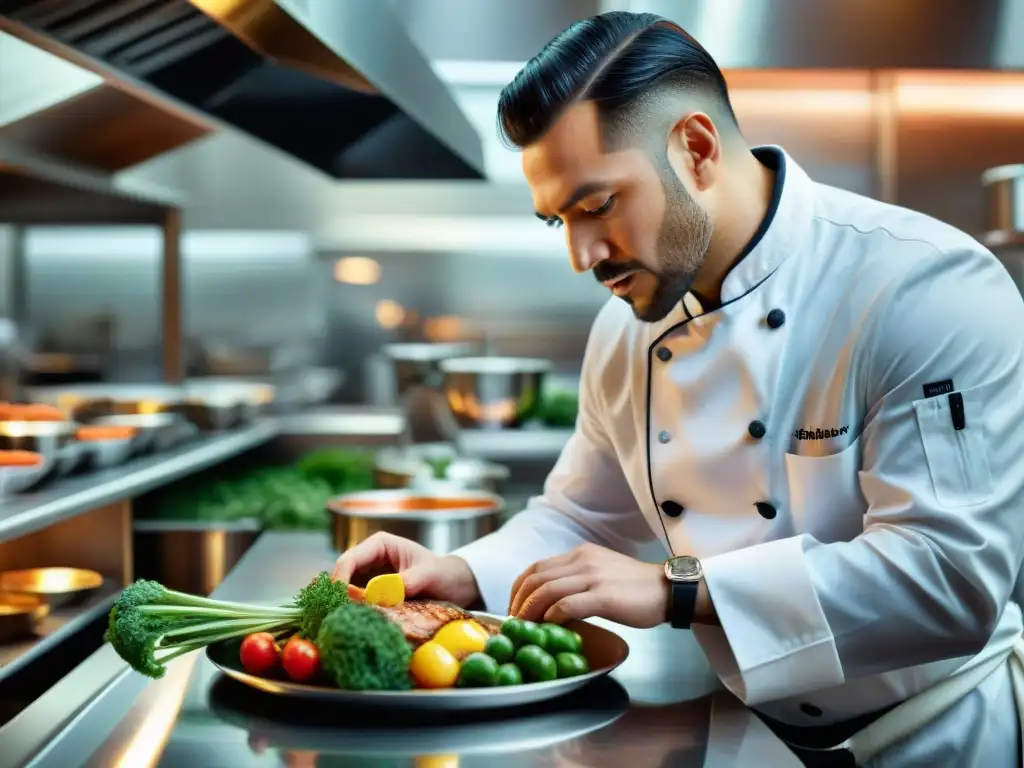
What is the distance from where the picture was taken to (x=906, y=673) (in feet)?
5.24

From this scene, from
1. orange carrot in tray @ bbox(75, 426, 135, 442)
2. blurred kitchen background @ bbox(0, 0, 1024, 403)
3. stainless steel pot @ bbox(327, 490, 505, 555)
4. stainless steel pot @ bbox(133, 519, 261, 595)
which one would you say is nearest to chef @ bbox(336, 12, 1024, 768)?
stainless steel pot @ bbox(327, 490, 505, 555)

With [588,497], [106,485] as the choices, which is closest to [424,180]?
[106,485]

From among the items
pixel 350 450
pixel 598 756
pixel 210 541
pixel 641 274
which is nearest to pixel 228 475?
pixel 350 450

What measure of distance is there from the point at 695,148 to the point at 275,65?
3.00 feet

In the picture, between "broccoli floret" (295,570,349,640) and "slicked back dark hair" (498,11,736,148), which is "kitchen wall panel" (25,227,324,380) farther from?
"broccoli floret" (295,570,349,640)

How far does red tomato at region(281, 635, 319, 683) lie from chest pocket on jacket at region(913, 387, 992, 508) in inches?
29.0

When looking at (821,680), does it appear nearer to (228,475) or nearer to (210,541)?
(210,541)

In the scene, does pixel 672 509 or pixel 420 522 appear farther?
pixel 420 522

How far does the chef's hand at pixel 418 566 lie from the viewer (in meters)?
1.64

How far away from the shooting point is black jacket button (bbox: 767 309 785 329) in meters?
1.64

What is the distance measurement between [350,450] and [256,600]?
2.29 meters

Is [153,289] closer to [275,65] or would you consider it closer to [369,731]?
[275,65]

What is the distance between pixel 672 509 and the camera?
1752mm

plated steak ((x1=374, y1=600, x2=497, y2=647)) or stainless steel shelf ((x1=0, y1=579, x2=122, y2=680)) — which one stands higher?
plated steak ((x1=374, y1=600, x2=497, y2=647))
